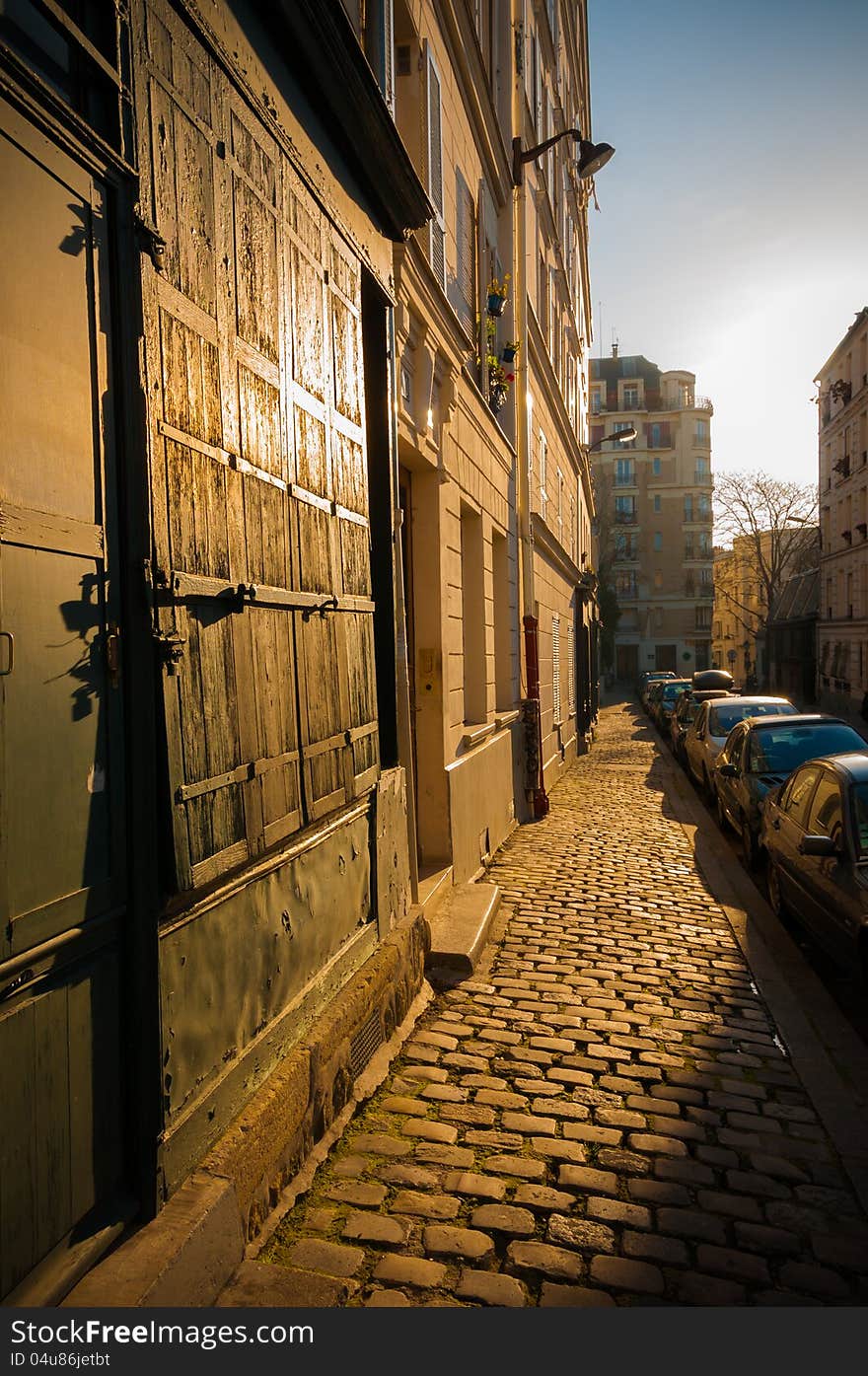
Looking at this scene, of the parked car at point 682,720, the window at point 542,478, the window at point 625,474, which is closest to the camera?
the window at point 542,478

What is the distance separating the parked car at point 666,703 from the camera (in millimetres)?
28570

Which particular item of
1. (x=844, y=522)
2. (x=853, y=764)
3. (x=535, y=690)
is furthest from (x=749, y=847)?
(x=844, y=522)

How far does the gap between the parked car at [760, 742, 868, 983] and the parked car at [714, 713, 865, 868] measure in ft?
5.73

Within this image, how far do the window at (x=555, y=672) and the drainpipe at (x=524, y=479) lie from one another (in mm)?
3719

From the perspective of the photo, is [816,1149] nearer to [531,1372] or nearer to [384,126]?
[531,1372]

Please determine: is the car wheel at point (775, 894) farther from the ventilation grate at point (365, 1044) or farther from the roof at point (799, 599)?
the roof at point (799, 599)

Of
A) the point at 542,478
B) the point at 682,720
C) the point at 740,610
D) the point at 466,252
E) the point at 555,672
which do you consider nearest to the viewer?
the point at 466,252

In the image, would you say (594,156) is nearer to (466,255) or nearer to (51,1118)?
(466,255)

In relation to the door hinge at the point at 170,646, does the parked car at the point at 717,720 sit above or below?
below

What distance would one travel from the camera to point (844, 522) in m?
41.6

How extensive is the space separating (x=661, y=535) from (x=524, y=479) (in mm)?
58551

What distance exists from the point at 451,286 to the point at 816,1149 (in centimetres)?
785

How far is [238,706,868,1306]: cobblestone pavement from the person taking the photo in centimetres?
298

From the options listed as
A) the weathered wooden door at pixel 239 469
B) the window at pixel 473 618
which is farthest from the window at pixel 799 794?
the weathered wooden door at pixel 239 469
